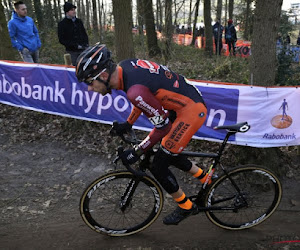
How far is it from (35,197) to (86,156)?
4.58ft

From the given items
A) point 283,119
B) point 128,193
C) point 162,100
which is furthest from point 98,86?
point 283,119

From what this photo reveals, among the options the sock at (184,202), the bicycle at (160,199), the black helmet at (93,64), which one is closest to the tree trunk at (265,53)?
the bicycle at (160,199)

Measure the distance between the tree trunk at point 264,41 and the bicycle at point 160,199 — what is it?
177cm

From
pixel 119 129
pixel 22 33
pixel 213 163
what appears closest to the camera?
pixel 119 129

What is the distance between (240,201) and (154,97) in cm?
182

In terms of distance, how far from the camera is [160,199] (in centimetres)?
351

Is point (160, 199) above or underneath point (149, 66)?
underneath

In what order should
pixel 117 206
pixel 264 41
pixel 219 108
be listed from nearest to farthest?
pixel 117 206, pixel 264 41, pixel 219 108

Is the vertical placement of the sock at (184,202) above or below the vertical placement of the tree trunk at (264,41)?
below

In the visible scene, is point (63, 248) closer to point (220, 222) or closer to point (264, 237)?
point (220, 222)

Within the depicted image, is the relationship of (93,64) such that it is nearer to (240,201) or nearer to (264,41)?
(240,201)

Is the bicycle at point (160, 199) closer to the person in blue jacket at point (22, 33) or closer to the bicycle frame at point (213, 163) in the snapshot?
the bicycle frame at point (213, 163)

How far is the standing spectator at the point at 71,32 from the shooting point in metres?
7.27

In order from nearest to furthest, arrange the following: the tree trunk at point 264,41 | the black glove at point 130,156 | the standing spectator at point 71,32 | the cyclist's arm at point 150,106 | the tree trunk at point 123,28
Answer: the cyclist's arm at point 150,106 < the black glove at point 130,156 < the tree trunk at point 264,41 < the tree trunk at point 123,28 < the standing spectator at point 71,32
